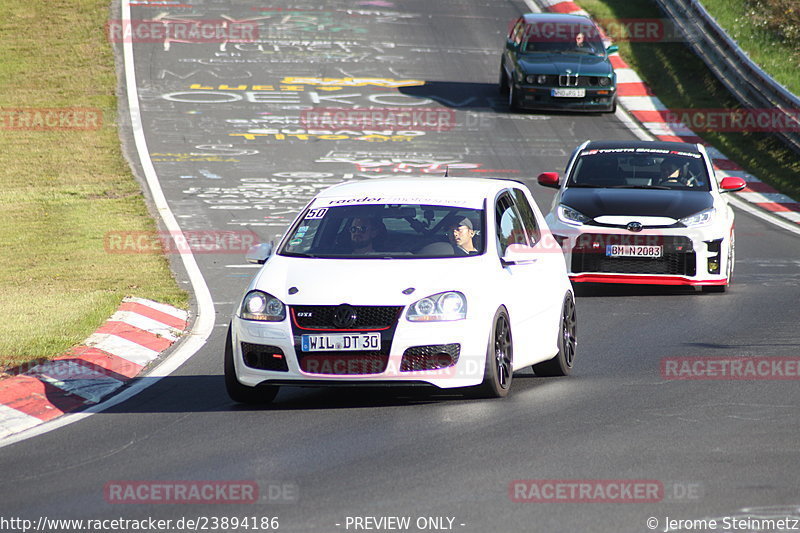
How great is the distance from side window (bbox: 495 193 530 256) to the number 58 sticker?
1.24 metres

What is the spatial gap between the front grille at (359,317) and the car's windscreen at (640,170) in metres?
7.69

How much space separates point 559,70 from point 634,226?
13241 millimetres

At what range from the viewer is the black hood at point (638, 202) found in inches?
584

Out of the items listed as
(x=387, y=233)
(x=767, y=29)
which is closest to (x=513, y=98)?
(x=767, y=29)

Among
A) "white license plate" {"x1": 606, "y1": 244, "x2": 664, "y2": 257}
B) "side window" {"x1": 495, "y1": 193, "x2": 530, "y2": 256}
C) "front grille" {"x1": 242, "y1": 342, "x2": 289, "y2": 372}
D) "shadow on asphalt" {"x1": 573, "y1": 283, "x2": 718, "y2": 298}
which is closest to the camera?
"front grille" {"x1": 242, "y1": 342, "x2": 289, "y2": 372}

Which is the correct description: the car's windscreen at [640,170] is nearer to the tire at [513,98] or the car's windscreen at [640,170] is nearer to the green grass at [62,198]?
the green grass at [62,198]

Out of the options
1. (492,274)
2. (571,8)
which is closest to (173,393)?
(492,274)

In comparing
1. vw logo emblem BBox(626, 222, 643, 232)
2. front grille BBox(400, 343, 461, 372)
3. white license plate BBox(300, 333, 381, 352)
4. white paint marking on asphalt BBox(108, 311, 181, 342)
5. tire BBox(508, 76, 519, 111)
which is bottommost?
tire BBox(508, 76, 519, 111)

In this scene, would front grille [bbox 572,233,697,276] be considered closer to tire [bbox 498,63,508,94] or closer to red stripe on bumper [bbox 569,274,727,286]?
red stripe on bumper [bbox 569,274,727,286]

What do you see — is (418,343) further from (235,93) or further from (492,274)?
(235,93)

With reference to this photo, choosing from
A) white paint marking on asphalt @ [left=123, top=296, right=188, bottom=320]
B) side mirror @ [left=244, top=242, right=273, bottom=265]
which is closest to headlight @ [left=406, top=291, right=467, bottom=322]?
side mirror @ [left=244, top=242, right=273, bottom=265]

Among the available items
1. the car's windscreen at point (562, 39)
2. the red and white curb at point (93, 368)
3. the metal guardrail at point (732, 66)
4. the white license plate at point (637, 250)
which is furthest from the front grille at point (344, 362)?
the car's windscreen at point (562, 39)

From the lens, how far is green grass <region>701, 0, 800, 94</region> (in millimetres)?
30156

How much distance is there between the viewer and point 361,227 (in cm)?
964
